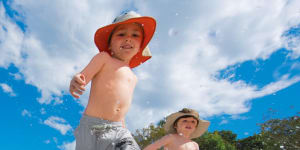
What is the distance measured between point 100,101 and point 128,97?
422mm

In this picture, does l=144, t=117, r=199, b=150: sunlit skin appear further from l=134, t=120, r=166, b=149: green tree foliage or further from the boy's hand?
l=134, t=120, r=166, b=149: green tree foliage

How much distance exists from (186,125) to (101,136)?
3.40 m

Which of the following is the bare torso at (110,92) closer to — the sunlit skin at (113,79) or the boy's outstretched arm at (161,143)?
the sunlit skin at (113,79)

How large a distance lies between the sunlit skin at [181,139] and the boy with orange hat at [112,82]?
7.09ft

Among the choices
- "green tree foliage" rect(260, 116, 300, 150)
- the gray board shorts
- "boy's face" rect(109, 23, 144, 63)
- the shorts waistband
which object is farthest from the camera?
"green tree foliage" rect(260, 116, 300, 150)

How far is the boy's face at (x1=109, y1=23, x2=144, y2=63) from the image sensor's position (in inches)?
152

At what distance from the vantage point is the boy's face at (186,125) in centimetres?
616

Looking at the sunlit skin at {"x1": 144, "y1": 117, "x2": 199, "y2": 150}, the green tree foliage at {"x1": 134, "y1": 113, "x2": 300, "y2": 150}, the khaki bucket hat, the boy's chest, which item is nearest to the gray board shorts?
the sunlit skin at {"x1": 144, "y1": 117, "x2": 199, "y2": 150}

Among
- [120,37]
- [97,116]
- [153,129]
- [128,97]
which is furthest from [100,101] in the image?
[153,129]

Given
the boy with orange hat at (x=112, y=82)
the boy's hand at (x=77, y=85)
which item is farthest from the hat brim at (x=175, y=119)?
the boy's hand at (x=77, y=85)

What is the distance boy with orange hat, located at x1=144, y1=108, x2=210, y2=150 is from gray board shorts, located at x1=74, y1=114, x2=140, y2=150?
8.54 feet

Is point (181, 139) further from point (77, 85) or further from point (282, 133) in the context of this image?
point (282, 133)

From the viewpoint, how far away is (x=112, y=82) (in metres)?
3.49

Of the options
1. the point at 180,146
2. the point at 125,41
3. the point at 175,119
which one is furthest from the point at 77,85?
the point at 175,119
